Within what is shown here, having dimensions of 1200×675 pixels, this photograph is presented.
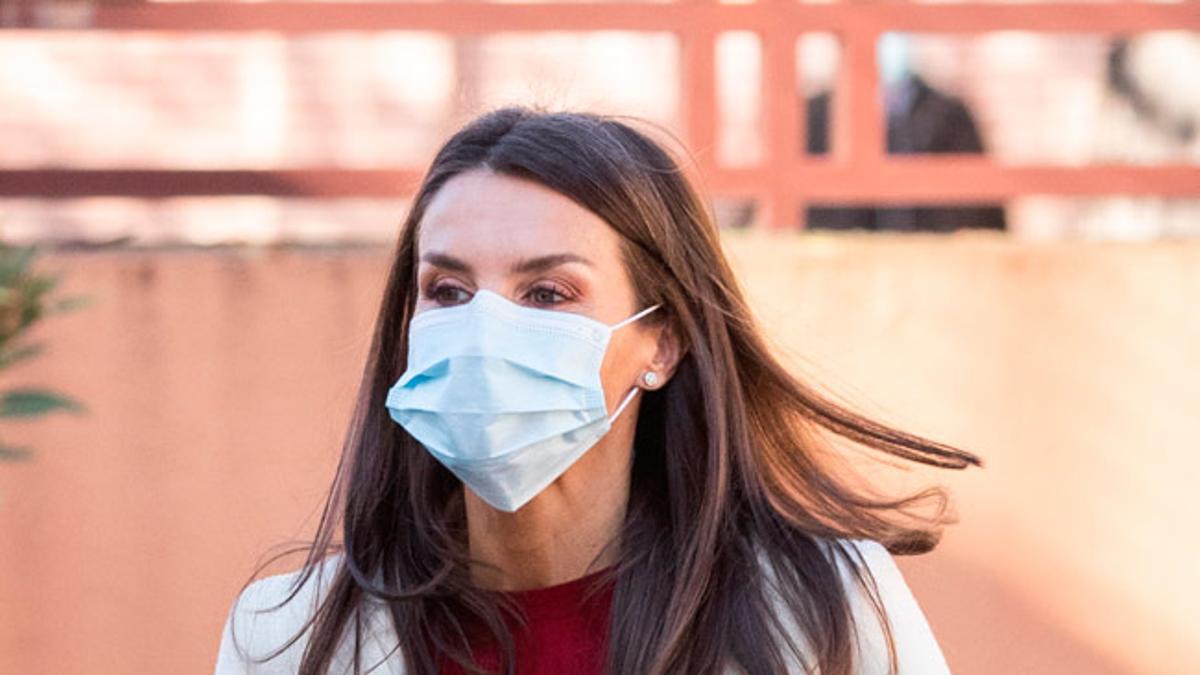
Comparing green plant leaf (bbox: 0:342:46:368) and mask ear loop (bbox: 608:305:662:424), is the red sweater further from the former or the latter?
green plant leaf (bbox: 0:342:46:368)

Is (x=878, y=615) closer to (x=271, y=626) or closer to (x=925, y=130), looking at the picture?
(x=271, y=626)

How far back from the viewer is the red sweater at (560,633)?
9.79 feet

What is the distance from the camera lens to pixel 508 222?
300 cm

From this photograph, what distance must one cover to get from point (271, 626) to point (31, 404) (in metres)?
1.30

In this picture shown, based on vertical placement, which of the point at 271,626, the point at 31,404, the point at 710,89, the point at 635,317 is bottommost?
the point at 271,626

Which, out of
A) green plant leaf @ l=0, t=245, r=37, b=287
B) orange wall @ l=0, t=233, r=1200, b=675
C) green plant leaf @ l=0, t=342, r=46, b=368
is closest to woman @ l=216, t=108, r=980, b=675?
green plant leaf @ l=0, t=342, r=46, b=368

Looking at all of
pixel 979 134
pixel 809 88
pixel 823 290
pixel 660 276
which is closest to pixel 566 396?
pixel 660 276

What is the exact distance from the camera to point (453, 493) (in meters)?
3.34

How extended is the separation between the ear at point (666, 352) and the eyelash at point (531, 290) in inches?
7.9

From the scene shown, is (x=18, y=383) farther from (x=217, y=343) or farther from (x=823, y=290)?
(x=823, y=290)

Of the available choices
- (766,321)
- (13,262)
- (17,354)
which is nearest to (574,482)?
(766,321)

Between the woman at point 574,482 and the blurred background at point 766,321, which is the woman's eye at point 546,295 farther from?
the blurred background at point 766,321

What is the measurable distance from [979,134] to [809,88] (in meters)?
1.23

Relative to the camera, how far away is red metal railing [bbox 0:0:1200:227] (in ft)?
16.9
